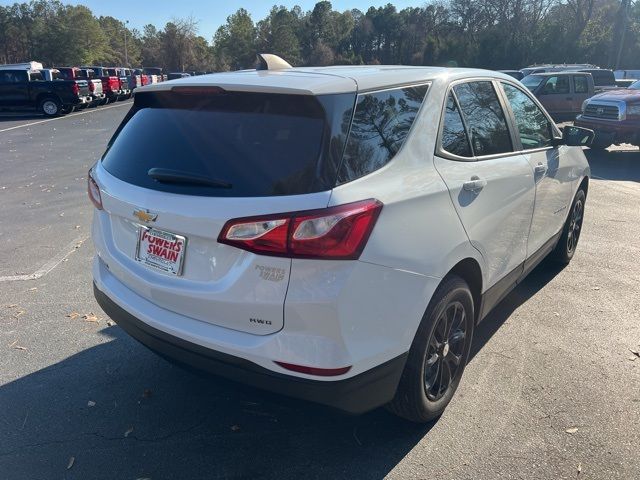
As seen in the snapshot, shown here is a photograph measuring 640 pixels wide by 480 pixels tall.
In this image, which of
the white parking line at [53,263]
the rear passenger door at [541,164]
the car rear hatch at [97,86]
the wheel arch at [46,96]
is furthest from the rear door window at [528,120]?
the car rear hatch at [97,86]

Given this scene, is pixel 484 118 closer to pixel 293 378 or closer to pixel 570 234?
pixel 293 378

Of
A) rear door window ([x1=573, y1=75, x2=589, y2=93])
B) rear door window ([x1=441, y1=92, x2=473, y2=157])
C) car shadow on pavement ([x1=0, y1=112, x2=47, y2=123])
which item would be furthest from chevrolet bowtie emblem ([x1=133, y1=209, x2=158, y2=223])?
car shadow on pavement ([x1=0, y1=112, x2=47, y2=123])

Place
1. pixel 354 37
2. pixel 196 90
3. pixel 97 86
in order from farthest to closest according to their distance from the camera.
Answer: pixel 354 37, pixel 97 86, pixel 196 90

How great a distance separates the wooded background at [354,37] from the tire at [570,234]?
46.1m

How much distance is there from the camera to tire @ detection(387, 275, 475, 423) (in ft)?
8.89

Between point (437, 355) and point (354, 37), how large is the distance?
262 feet

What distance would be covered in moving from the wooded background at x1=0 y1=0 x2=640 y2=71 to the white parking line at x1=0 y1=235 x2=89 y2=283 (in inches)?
1889

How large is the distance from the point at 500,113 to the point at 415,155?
137cm

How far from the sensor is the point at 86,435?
2.92 metres

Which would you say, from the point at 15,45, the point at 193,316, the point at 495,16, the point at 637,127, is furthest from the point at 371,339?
the point at 15,45

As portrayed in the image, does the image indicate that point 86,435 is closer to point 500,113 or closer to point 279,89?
point 279,89

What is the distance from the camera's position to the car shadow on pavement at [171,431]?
8.79 ft

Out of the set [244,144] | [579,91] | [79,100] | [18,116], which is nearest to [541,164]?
[244,144]

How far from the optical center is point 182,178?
249 cm
